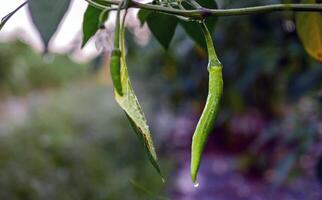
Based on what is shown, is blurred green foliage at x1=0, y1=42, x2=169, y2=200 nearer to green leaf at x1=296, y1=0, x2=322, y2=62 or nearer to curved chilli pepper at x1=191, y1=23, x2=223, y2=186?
green leaf at x1=296, y1=0, x2=322, y2=62

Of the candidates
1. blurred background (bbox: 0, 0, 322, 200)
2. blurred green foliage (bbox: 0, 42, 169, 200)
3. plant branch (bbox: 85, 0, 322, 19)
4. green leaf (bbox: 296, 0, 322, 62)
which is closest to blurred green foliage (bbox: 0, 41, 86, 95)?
blurred background (bbox: 0, 0, 322, 200)

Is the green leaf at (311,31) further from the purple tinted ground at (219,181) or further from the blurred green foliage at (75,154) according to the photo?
the purple tinted ground at (219,181)

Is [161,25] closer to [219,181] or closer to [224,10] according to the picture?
[224,10]

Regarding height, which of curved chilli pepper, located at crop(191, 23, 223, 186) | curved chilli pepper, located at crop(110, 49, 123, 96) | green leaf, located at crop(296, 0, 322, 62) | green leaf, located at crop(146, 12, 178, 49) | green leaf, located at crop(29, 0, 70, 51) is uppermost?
curved chilli pepper, located at crop(110, 49, 123, 96)

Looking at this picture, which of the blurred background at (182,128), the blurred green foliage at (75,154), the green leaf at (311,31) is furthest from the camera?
the blurred green foliage at (75,154)

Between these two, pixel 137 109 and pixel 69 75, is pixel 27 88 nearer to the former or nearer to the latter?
pixel 69 75

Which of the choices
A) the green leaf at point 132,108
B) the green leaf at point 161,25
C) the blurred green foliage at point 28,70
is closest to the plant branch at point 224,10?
the green leaf at point 132,108
